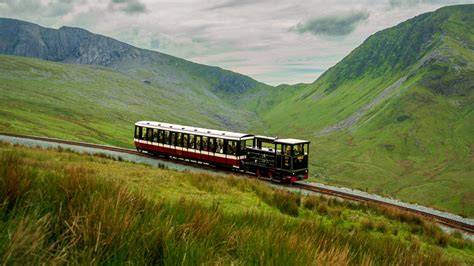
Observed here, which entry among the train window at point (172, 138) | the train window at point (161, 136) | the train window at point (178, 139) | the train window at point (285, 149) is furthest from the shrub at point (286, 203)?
the train window at point (161, 136)

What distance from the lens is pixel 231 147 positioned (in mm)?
31656

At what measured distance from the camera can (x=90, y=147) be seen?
40.2m

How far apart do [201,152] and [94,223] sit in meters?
29.8

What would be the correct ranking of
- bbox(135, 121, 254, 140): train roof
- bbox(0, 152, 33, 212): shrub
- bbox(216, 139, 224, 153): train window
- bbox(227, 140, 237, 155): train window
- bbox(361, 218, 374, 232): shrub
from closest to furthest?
bbox(0, 152, 33, 212): shrub, bbox(361, 218, 374, 232): shrub, bbox(227, 140, 237, 155): train window, bbox(135, 121, 254, 140): train roof, bbox(216, 139, 224, 153): train window

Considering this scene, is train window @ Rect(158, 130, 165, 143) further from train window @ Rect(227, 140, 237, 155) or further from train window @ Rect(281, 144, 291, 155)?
train window @ Rect(281, 144, 291, 155)

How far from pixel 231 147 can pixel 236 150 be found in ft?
1.69

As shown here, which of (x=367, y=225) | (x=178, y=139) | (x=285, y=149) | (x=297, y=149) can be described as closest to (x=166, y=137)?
(x=178, y=139)

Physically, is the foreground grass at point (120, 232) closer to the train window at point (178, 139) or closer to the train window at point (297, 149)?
the train window at point (297, 149)

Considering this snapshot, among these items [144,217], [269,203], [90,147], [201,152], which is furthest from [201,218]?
[90,147]

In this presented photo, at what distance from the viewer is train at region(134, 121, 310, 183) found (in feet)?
96.8

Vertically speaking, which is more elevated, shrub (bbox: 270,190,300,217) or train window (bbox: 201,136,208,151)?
train window (bbox: 201,136,208,151)

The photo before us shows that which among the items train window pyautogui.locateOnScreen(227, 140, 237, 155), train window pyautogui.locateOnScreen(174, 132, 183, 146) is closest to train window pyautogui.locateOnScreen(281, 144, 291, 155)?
train window pyautogui.locateOnScreen(227, 140, 237, 155)

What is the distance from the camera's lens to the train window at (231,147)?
103ft

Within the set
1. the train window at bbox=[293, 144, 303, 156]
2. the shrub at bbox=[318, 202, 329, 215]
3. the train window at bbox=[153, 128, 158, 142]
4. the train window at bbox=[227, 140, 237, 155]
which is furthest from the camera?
the train window at bbox=[153, 128, 158, 142]
